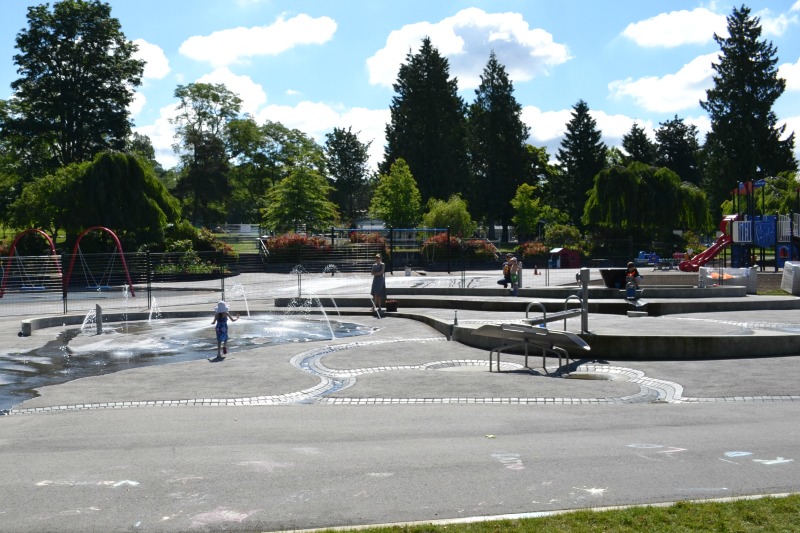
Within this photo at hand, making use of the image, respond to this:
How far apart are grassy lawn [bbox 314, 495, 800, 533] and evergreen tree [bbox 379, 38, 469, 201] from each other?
84.6 m

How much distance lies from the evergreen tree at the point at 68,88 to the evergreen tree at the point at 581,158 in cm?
4258

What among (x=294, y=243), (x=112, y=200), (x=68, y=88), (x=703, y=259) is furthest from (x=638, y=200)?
(x=68, y=88)

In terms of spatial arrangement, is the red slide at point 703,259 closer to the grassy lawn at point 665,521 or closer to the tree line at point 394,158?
the tree line at point 394,158

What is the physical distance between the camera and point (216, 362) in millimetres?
15445

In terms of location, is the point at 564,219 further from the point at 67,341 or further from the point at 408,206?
the point at 67,341

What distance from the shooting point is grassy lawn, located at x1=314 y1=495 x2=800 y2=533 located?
5.62 metres

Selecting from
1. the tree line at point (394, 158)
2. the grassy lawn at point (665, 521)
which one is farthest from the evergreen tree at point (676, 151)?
the grassy lawn at point (665, 521)

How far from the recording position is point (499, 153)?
93.6m

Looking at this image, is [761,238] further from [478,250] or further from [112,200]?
[112,200]

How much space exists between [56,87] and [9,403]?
54442 millimetres

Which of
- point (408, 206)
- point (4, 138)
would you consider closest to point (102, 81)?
point (4, 138)

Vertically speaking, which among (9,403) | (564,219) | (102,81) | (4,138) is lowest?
(9,403)

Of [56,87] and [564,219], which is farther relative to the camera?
[564,219]

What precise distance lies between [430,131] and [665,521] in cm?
8740
